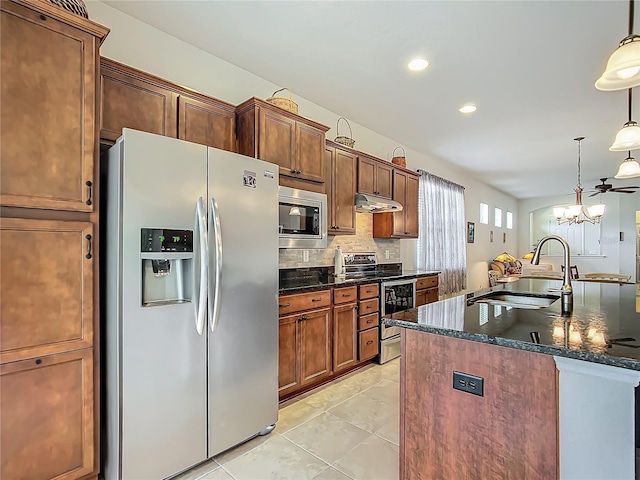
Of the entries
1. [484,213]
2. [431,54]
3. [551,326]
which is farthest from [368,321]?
[484,213]

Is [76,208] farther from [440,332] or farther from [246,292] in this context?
[440,332]

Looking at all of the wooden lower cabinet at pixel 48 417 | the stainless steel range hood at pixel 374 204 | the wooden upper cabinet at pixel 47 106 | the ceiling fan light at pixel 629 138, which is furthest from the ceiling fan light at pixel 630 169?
the wooden lower cabinet at pixel 48 417

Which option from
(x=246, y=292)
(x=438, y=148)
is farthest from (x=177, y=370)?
(x=438, y=148)

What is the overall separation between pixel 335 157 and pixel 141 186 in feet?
7.30

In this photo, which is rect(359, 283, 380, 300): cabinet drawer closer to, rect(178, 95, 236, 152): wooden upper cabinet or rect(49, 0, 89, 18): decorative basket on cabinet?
rect(178, 95, 236, 152): wooden upper cabinet

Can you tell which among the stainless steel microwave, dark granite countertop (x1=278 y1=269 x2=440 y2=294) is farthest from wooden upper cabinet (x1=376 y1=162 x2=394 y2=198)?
the stainless steel microwave

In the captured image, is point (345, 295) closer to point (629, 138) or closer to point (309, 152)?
point (309, 152)

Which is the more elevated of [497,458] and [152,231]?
[152,231]

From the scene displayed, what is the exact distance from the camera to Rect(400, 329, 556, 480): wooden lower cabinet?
1.20 m

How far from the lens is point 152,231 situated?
1781 mm

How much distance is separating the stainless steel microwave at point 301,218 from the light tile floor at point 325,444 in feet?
4.40

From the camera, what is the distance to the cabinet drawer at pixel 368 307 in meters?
3.46

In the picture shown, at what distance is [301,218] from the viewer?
3.07 m

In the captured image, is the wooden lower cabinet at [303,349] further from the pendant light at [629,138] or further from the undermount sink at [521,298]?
the pendant light at [629,138]
